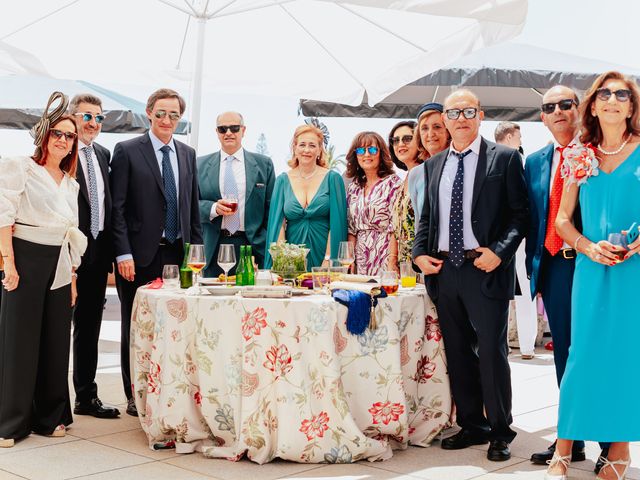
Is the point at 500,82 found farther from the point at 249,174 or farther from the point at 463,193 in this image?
the point at 463,193

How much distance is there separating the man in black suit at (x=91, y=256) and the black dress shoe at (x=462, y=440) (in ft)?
6.72

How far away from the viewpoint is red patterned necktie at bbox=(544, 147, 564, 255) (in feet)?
12.7

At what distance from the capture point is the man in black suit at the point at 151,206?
4.88 metres

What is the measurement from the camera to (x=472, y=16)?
4723mm

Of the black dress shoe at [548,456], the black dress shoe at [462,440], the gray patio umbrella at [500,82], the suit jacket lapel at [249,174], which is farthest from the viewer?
the gray patio umbrella at [500,82]

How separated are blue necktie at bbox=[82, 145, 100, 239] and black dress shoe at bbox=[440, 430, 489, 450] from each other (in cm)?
242

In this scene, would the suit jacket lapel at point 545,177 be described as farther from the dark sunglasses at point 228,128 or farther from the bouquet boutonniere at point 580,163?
the dark sunglasses at point 228,128

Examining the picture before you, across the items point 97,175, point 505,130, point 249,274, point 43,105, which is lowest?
point 249,274

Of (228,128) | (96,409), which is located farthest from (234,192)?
(96,409)

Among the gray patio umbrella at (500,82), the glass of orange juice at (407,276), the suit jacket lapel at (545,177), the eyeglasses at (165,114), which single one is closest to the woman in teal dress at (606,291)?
the suit jacket lapel at (545,177)

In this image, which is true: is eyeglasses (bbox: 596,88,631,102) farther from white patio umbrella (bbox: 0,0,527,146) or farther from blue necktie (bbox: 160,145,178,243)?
blue necktie (bbox: 160,145,178,243)

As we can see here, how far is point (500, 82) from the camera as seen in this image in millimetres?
8367

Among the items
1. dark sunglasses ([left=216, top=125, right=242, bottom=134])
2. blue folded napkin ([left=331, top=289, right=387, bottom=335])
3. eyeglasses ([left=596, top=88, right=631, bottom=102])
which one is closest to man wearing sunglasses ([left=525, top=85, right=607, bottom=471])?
eyeglasses ([left=596, top=88, right=631, bottom=102])

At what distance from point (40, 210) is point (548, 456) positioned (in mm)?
2968
